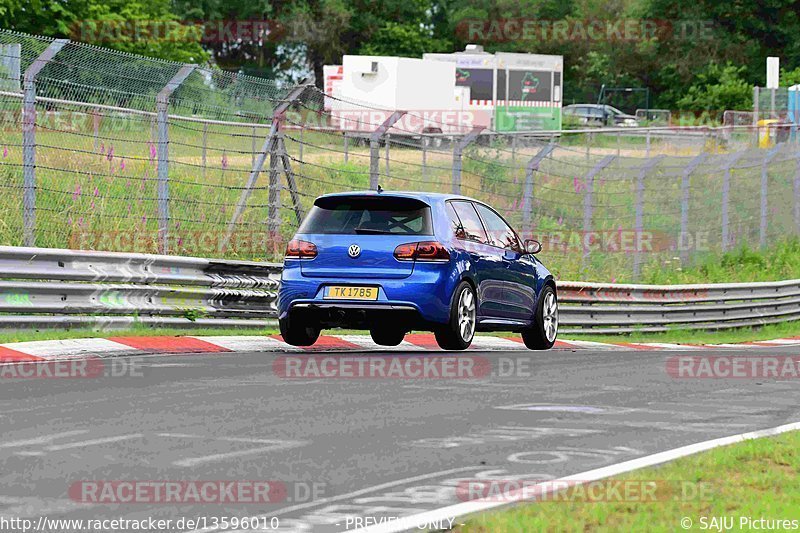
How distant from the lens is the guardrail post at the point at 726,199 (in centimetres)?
3192

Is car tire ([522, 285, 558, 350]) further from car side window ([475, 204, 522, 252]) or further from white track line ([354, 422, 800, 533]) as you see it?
white track line ([354, 422, 800, 533])

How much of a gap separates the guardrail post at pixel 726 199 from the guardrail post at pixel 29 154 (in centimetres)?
1928

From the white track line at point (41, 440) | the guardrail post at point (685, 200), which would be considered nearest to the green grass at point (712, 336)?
the guardrail post at point (685, 200)

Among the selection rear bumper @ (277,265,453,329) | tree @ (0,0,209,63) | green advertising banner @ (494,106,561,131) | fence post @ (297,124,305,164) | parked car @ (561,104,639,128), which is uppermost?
tree @ (0,0,209,63)

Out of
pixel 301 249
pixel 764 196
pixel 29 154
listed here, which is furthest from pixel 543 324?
pixel 764 196

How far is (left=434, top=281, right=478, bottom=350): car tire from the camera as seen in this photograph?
14.8m

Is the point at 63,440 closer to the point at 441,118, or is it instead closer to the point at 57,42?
the point at 57,42

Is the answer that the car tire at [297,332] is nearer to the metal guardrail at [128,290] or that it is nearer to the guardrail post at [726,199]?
the metal guardrail at [128,290]

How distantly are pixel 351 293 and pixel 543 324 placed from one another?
12.5 feet

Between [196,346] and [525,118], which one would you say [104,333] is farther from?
[525,118]

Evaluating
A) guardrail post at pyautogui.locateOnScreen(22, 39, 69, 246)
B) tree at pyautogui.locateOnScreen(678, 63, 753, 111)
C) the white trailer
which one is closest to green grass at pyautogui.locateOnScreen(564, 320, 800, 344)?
guardrail post at pyautogui.locateOnScreen(22, 39, 69, 246)

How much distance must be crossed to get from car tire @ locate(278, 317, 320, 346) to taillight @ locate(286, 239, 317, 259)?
621 millimetres

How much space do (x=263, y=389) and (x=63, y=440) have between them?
2843 mm

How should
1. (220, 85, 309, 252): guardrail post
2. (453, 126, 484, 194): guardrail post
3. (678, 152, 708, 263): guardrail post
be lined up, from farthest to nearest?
(678, 152, 708, 263): guardrail post, (453, 126, 484, 194): guardrail post, (220, 85, 309, 252): guardrail post
